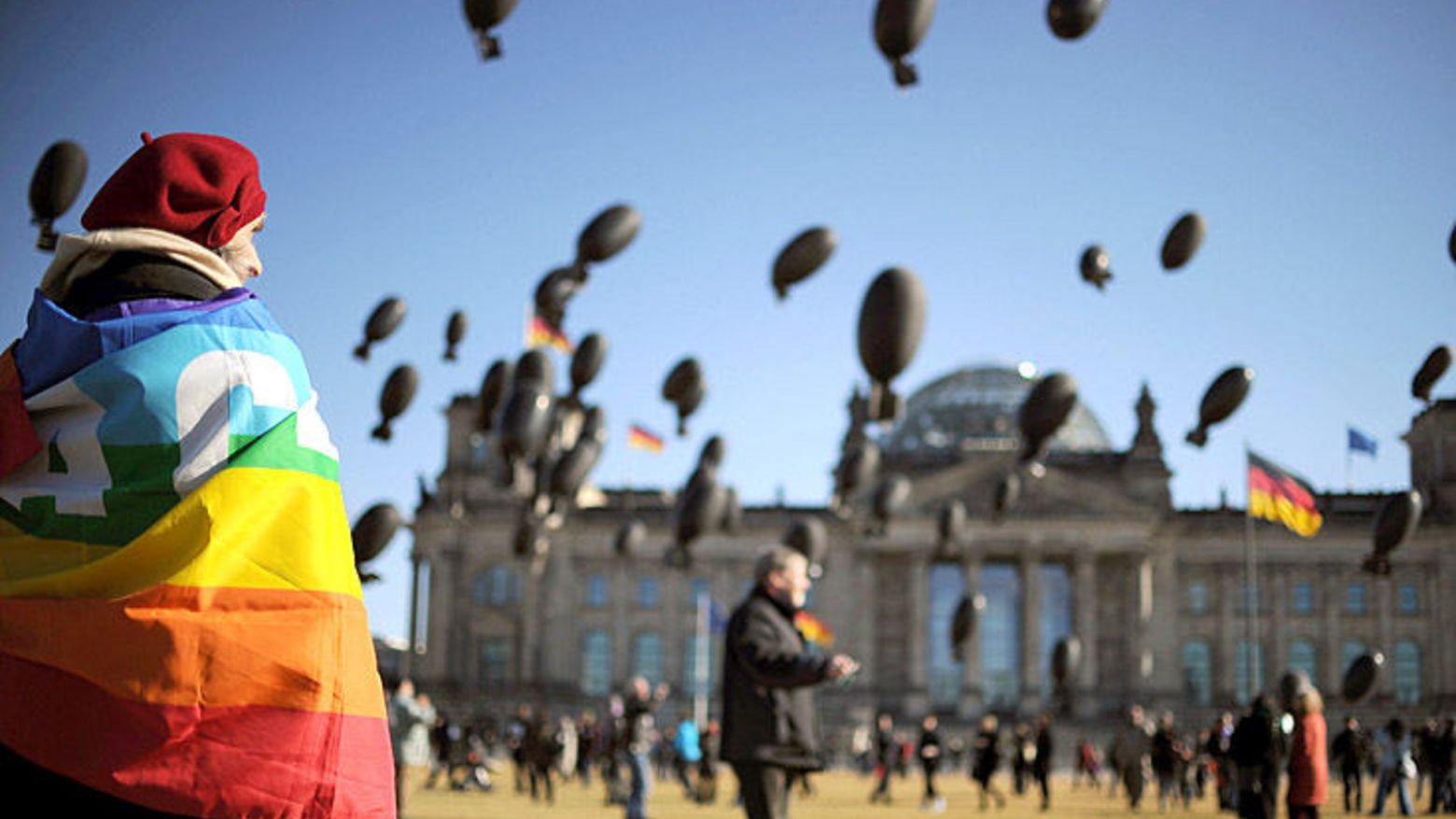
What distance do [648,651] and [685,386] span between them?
58.4 meters

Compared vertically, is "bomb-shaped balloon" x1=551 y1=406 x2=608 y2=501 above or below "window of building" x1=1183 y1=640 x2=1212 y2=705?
above

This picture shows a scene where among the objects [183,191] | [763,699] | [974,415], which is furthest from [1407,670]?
[183,191]

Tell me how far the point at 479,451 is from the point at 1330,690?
41433mm

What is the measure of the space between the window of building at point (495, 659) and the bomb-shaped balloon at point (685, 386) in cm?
5703

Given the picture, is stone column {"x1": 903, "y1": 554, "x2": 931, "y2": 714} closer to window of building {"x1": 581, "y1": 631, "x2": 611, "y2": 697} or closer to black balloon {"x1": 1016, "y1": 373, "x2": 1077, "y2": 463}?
window of building {"x1": 581, "y1": 631, "x2": 611, "y2": 697}

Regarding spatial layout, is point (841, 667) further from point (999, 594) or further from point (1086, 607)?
point (999, 594)

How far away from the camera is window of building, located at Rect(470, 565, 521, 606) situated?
270 feet

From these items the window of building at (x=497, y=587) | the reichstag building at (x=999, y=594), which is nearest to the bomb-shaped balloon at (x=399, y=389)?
the reichstag building at (x=999, y=594)

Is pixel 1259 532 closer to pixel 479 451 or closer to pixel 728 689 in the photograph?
pixel 479 451

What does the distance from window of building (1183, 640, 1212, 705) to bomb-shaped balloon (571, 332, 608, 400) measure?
197ft

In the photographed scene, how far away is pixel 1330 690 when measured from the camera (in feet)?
261

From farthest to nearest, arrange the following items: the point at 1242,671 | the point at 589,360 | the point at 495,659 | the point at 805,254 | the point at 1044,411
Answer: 1. the point at 495,659
2. the point at 1242,671
3. the point at 589,360
4. the point at 1044,411
5. the point at 805,254

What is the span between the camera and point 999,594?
3307 inches

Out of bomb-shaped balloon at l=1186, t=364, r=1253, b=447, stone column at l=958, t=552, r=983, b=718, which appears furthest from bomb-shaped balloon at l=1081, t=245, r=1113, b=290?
stone column at l=958, t=552, r=983, b=718
